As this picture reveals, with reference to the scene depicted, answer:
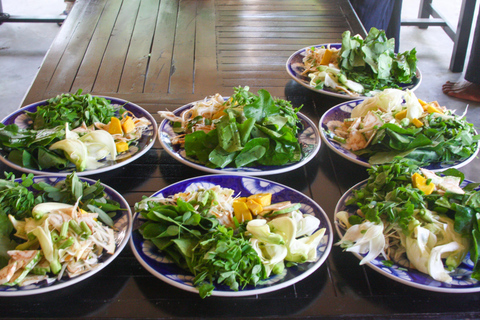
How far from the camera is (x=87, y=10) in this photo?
254 cm

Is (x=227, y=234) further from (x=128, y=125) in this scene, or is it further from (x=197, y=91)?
(x=197, y=91)

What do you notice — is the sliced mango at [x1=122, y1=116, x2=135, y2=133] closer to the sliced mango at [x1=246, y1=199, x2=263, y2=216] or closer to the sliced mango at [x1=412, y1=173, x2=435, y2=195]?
the sliced mango at [x1=246, y1=199, x2=263, y2=216]

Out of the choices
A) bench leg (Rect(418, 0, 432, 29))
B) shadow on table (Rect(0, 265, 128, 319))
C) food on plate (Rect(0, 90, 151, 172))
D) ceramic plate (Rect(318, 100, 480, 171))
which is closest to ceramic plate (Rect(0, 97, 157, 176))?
food on plate (Rect(0, 90, 151, 172))

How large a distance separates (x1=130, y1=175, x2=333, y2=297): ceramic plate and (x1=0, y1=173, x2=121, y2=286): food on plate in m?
0.08

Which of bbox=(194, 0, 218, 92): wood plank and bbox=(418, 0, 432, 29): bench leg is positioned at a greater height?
bbox=(194, 0, 218, 92): wood plank

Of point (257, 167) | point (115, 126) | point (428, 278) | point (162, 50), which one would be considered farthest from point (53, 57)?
point (428, 278)

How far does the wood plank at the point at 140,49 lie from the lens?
1.83 metres

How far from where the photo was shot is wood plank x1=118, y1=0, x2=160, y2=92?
183cm

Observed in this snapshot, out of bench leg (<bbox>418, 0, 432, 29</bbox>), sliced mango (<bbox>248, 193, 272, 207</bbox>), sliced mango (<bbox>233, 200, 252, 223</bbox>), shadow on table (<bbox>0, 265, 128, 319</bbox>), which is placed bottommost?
bench leg (<bbox>418, 0, 432, 29</bbox>)

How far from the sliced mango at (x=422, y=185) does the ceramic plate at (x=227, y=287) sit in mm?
249

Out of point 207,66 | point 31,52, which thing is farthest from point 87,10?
point 31,52

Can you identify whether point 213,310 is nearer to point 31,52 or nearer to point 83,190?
point 83,190

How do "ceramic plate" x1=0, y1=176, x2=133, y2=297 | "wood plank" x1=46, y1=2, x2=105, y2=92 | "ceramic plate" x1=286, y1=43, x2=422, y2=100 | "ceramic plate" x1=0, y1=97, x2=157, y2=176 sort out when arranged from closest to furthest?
"ceramic plate" x1=0, y1=176, x2=133, y2=297
"ceramic plate" x1=0, y1=97, x2=157, y2=176
"ceramic plate" x1=286, y1=43, x2=422, y2=100
"wood plank" x1=46, y1=2, x2=105, y2=92

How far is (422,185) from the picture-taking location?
1053 millimetres
